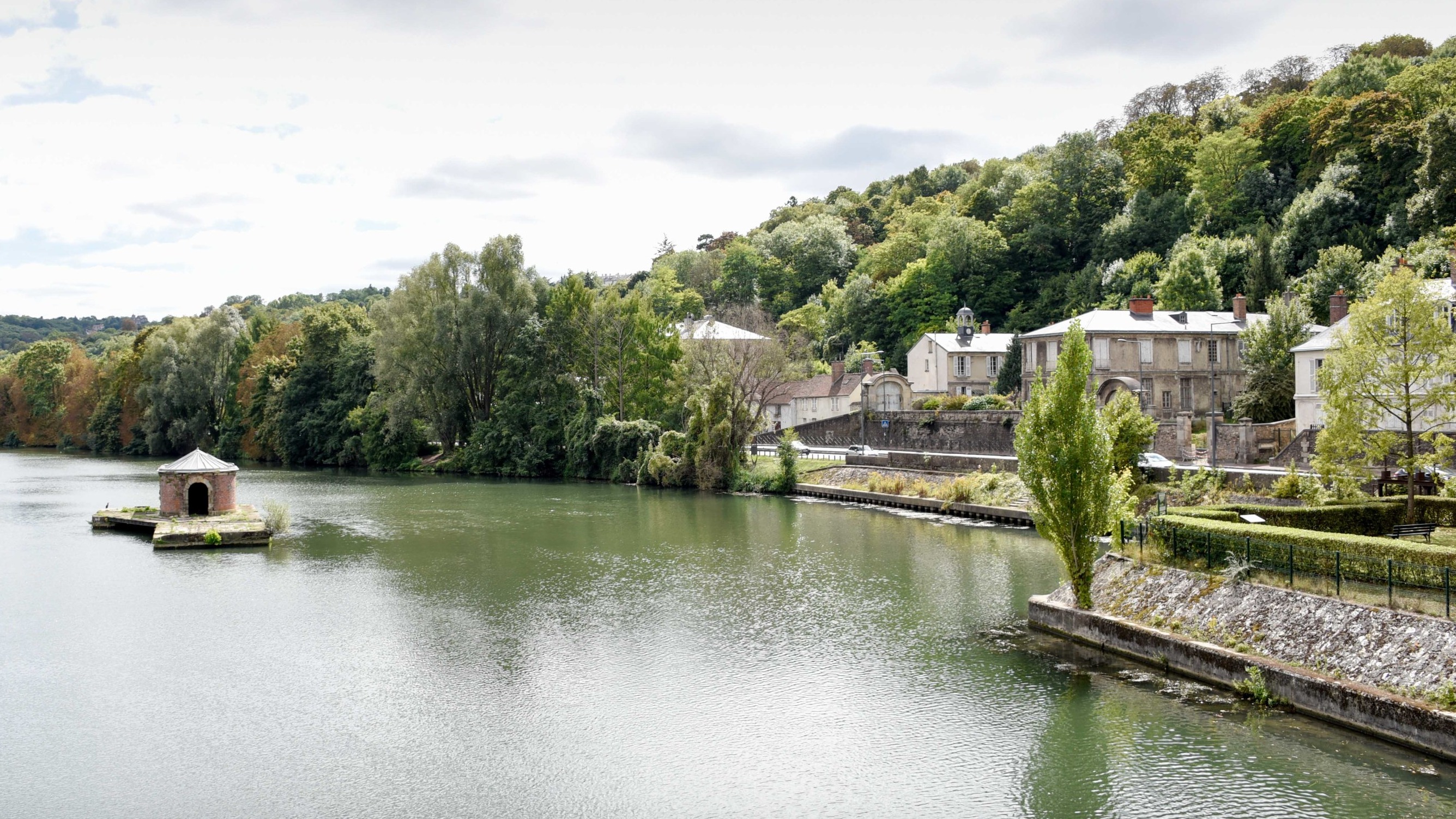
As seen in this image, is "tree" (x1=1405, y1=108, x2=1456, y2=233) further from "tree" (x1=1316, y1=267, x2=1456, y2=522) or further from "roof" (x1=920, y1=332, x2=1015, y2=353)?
"tree" (x1=1316, y1=267, x2=1456, y2=522)

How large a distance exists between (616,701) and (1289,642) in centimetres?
1223

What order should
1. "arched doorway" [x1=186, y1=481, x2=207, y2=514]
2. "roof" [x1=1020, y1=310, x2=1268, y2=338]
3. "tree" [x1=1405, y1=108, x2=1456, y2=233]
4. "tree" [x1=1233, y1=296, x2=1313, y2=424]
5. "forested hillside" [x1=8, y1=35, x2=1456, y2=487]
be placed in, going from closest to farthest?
1. "arched doorway" [x1=186, y1=481, x2=207, y2=514]
2. "tree" [x1=1233, y1=296, x2=1313, y2=424]
3. "tree" [x1=1405, y1=108, x2=1456, y2=233]
4. "roof" [x1=1020, y1=310, x2=1268, y2=338]
5. "forested hillside" [x1=8, y1=35, x2=1456, y2=487]

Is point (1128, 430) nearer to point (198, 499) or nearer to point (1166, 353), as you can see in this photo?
point (1166, 353)

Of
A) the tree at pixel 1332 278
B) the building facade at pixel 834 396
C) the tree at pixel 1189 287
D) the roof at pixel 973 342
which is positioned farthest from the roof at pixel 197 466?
the tree at pixel 1189 287

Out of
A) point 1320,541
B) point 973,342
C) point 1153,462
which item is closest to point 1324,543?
point 1320,541

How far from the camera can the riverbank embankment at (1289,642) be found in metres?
15.7

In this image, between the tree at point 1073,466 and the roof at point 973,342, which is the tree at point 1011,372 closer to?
the roof at point 973,342

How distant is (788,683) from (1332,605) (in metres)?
9.93

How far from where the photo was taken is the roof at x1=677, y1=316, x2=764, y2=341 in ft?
280

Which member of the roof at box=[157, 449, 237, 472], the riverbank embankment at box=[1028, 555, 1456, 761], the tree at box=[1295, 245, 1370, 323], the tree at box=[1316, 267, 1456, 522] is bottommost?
the riverbank embankment at box=[1028, 555, 1456, 761]

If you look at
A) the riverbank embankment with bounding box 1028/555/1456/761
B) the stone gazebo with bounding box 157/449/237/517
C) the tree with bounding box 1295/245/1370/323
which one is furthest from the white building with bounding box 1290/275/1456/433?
the stone gazebo with bounding box 157/449/237/517

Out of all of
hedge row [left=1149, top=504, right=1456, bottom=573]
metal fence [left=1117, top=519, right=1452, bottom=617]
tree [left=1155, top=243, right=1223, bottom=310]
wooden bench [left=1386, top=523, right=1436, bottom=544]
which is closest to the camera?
metal fence [left=1117, top=519, right=1452, bottom=617]

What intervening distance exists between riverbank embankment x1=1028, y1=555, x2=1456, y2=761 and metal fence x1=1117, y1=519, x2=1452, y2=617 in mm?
552

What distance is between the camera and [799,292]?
123625mm
